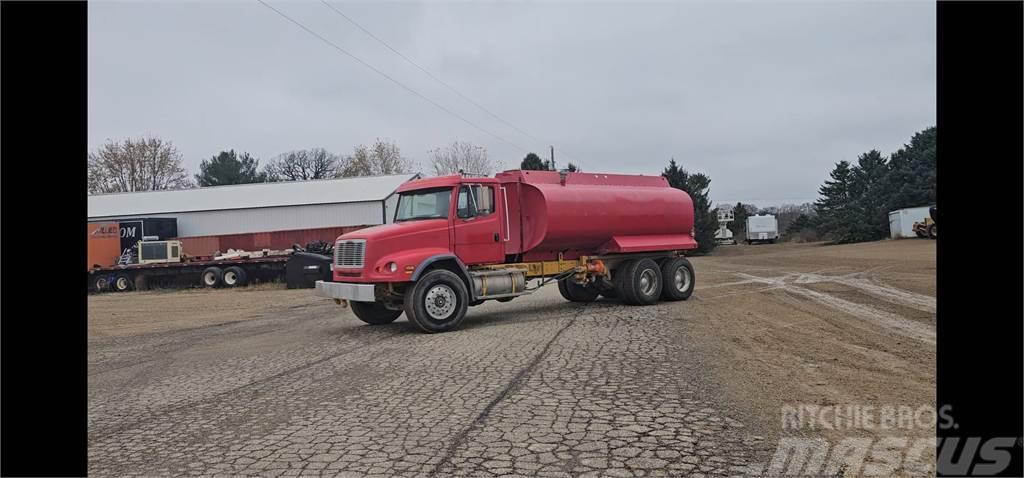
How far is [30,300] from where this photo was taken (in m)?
1.75

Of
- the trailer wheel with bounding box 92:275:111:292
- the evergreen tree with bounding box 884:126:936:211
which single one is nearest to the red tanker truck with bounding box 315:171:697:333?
the trailer wheel with bounding box 92:275:111:292

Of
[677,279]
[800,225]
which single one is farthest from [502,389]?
[800,225]

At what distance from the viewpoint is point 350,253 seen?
10367 mm

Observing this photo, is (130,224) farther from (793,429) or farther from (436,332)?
(793,429)

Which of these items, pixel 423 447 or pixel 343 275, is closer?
pixel 423 447

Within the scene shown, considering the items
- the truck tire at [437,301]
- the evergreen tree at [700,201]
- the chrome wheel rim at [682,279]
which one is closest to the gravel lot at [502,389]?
the truck tire at [437,301]

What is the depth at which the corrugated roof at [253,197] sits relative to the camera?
37.9 m

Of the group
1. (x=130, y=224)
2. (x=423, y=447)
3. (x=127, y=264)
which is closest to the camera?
(x=423, y=447)

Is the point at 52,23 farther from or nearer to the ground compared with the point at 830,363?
farther from the ground

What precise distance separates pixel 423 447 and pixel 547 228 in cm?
778

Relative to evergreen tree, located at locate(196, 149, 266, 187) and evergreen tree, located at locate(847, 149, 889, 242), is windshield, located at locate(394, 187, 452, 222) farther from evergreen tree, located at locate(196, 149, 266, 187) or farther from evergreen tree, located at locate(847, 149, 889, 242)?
evergreen tree, located at locate(196, 149, 266, 187)

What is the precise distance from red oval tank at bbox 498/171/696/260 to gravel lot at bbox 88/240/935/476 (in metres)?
1.64

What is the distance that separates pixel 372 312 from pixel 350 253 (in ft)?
5.08

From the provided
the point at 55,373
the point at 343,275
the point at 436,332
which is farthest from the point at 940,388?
the point at 343,275
